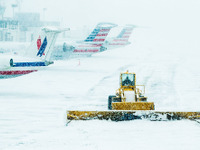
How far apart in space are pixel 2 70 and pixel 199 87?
12.6 meters

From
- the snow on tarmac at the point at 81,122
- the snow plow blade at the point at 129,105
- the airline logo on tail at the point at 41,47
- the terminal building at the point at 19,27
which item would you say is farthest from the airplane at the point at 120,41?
the snow plow blade at the point at 129,105

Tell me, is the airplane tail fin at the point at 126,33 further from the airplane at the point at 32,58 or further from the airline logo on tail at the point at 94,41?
the airplane at the point at 32,58

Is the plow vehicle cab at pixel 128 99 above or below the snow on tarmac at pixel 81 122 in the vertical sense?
above

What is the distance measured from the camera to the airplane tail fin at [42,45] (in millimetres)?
23578

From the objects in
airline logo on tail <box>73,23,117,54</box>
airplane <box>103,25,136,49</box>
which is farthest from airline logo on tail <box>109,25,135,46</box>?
airline logo on tail <box>73,23,117,54</box>

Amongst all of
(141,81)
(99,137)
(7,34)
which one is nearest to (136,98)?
(99,137)

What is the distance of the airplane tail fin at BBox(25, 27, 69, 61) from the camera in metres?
23.6

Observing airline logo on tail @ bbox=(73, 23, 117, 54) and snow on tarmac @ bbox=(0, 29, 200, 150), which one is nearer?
snow on tarmac @ bbox=(0, 29, 200, 150)

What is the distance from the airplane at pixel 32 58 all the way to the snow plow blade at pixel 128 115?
9.21m

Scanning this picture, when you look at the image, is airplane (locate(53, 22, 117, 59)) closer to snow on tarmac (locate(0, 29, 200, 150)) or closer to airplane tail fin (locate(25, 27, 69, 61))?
snow on tarmac (locate(0, 29, 200, 150))

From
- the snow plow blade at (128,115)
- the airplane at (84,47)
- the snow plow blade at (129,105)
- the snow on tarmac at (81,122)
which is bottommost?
the snow on tarmac at (81,122)

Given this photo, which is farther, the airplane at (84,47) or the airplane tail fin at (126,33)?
the airplane tail fin at (126,33)

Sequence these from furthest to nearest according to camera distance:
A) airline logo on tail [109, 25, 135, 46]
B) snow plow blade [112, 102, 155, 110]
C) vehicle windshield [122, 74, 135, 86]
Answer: airline logo on tail [109, 25, 135, 46]
vehicle windshield [122, 74, 135, 86]
snow plow blade [112, 102, 155, 110]

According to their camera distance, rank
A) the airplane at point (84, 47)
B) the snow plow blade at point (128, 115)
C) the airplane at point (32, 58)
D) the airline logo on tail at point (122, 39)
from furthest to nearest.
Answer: the airline logo on tail at point (122, 39), the airplane at point (84, 47), the airplane at point (32, 58), the snow plow blade at point (128, 115)
